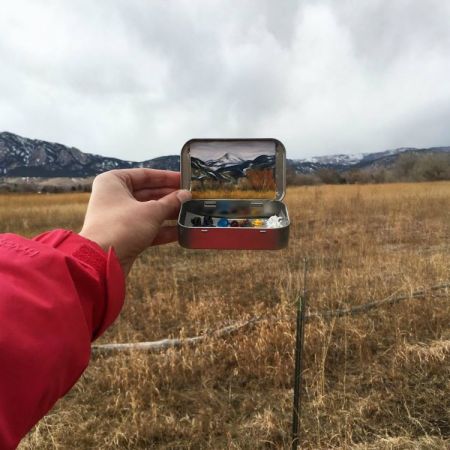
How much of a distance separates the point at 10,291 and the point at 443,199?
15982mm

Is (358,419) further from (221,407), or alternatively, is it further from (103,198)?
(103,198)

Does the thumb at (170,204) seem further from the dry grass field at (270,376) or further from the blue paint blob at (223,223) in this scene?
the dry grass field at (270,376)

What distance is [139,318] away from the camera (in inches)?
171

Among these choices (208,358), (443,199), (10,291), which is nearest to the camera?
(10,291)

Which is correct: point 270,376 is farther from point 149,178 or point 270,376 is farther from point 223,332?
point 149,178

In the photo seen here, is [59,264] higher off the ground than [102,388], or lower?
higher

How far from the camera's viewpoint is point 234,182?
74.9 inches

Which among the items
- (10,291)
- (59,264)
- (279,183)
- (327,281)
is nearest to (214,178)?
(279,183)

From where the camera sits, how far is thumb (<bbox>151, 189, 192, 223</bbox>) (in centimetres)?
140

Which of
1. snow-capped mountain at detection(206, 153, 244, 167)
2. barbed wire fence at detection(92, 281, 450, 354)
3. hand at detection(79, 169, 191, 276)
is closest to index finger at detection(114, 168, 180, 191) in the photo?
hand at detection(79, 169, 191, 276)

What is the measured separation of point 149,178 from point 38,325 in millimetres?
1112

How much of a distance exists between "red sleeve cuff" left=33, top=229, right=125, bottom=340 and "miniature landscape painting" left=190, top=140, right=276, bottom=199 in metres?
0.91

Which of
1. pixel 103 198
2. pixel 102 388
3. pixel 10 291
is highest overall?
pixel 103 198

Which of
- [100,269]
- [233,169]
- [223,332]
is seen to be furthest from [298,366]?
[223,332]
